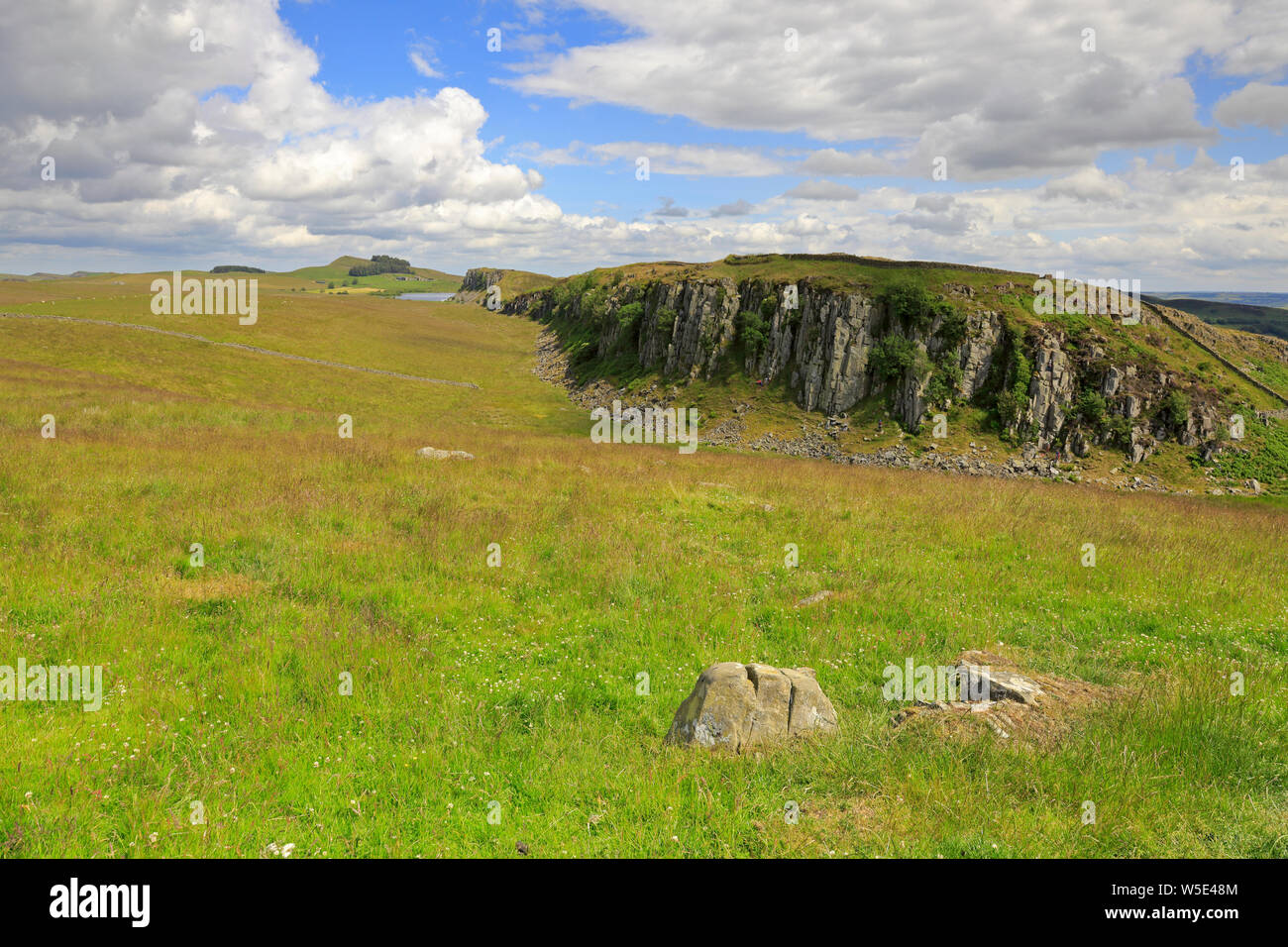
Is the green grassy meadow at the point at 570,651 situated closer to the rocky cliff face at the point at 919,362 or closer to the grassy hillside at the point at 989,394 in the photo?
the grassy hillside at the point at 989,394

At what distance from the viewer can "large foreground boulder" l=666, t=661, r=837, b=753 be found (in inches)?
250

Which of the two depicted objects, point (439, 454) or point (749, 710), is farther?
point (439, 454)

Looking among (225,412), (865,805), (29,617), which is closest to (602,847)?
(865,805)

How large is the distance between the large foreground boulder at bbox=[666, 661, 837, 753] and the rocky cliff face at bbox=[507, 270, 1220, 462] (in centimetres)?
4542

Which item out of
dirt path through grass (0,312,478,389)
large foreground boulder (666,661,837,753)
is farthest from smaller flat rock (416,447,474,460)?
dirt path through grass (0,312,478,389)

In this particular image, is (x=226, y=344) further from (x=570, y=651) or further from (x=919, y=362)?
(x=570, y=651)

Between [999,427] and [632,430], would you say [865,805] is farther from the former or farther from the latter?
[632,430]

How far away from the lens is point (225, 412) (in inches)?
1086

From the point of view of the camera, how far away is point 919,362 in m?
47.0

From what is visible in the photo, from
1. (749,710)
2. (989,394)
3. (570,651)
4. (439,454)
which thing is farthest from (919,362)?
(749,710)

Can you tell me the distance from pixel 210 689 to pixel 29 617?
3706mm

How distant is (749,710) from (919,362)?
47.1m

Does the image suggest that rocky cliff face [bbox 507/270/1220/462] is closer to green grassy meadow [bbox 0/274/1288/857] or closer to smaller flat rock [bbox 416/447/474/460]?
green grassy meadow [bbox 0/274/1288/857]

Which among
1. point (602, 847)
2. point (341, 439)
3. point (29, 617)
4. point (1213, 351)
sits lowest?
point (602, 847)
